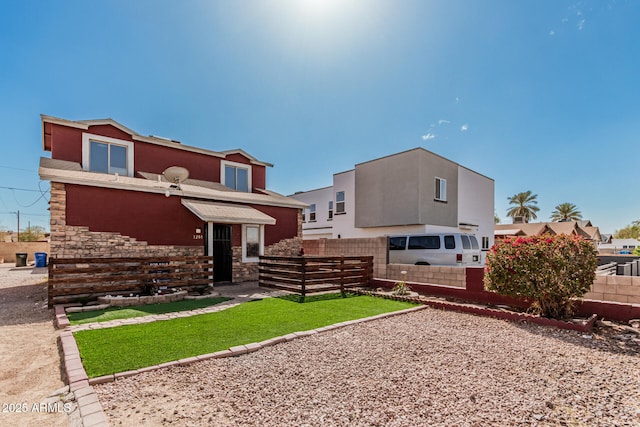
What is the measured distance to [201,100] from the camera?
1561 cm

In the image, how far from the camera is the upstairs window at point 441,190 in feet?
67.4

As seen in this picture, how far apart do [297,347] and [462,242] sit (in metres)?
10.4

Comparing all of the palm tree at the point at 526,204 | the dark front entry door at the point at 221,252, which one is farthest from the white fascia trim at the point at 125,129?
the palm tree at the point at 526,204

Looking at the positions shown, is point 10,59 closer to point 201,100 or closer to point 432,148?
point 201,100

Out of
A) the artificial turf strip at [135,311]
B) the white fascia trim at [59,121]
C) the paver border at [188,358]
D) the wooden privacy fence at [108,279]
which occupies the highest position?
the white fascia trim at [59,121]

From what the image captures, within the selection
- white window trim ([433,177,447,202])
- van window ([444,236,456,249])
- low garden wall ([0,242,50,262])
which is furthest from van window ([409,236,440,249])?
low garden wall ([0,242,50,262])

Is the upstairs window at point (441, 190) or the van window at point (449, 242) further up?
the upstairs window at point (441, 190)

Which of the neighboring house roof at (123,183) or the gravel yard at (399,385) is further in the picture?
the neighboring house roof at (123,183)

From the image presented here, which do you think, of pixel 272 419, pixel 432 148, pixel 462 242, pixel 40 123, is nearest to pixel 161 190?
pixel 40 123

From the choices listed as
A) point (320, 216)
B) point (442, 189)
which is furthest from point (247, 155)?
point (442, 189)

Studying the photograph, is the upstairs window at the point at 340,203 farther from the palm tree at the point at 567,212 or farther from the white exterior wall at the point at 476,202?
the palm tree at the point at 567,212

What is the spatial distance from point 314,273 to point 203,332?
489 cm

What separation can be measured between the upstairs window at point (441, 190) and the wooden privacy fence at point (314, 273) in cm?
1057

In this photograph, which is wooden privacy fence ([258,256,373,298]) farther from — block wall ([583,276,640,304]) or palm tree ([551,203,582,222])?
palm tree ([551,203,582,222])
